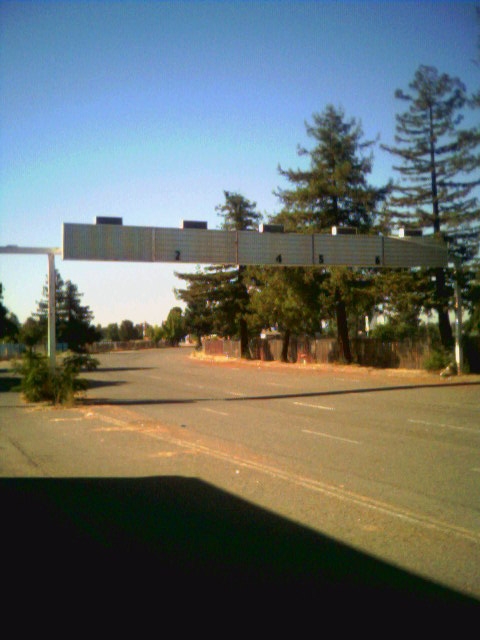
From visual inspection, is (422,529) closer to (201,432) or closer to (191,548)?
(191,548)

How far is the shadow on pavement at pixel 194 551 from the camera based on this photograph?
5215 mm

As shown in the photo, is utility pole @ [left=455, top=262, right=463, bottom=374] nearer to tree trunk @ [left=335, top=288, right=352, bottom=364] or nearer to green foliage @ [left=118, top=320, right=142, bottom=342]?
tree trunk @ [left=335, top=288, right=352, bottom=364]

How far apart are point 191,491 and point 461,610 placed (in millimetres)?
4654

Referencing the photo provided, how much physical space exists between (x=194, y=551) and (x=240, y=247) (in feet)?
74.5

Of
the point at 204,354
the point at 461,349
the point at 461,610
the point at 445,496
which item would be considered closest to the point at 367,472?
the point at 445,496

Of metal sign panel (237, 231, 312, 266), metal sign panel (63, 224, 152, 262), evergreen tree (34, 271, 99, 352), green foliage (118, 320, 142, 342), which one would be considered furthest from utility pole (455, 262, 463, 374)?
green foliage (118, 320, 142, 342)

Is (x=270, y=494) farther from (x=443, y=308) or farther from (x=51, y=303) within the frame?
(x=443, y=308)

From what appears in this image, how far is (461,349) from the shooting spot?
31438mm

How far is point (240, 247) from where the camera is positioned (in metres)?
28.2

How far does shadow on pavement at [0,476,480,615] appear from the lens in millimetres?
5215

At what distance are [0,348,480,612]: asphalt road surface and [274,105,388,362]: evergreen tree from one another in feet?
79.1

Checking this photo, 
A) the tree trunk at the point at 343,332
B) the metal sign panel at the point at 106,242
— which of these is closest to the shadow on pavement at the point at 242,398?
the metal sign panel at the point at 106,242

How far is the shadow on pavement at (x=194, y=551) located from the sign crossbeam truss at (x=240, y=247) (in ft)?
59.8

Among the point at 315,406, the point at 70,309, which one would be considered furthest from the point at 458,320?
the point at 70,309
